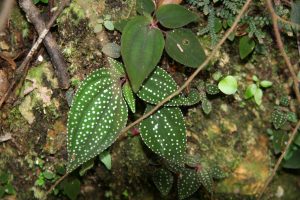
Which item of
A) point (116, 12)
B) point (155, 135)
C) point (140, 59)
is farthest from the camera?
point (116, 12)

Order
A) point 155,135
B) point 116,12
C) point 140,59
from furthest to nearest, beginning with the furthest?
1. point 116,12
2. point 155,135
3. point 140,59

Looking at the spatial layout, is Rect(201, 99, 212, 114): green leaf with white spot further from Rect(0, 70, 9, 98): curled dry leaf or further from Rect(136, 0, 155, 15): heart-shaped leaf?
Rect(0, 70, 9, 98): curled dry leaf

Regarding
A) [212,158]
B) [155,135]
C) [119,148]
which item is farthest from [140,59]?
A: [212,158]

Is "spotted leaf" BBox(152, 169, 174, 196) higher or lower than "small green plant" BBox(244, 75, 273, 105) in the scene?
lower

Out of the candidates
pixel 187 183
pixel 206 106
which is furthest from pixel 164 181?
pixel 206 106

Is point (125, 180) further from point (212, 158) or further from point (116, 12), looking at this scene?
point (116, 12)

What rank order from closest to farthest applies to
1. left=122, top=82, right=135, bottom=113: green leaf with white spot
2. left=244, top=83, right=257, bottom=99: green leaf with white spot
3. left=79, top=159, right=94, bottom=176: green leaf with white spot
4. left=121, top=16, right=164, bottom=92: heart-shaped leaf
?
left=121, top=16, right=164, bottom=92: heart-shaped leaf, left=122, top=82, right=135, bottom=113: green leaf with white spot, left=79, top=159, right=94, bottom=176: green leaf with white spot, left=244, top=83, right=257, bottom=99: green leaf with white spot

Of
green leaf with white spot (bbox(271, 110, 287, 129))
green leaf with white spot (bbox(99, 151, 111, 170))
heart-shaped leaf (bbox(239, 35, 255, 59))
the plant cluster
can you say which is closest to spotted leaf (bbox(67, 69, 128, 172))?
the plant cluster
